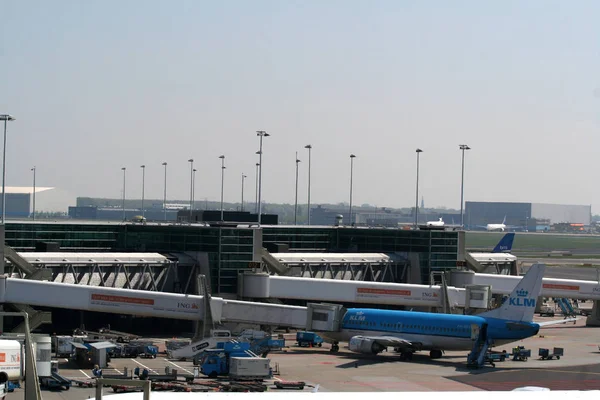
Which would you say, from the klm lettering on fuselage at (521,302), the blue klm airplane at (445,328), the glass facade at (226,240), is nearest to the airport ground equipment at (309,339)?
the blue klm airplane at (445,328)

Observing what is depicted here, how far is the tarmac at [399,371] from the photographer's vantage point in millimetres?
63719

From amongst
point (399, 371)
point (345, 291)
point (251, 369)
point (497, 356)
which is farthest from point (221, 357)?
point (345, 291)

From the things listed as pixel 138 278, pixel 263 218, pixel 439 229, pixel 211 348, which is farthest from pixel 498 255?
pixel 211 348

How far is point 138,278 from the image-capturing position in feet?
321

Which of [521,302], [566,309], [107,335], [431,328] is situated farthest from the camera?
[566,309]

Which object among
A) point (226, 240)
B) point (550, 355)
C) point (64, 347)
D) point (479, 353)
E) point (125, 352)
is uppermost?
point (226, 240)

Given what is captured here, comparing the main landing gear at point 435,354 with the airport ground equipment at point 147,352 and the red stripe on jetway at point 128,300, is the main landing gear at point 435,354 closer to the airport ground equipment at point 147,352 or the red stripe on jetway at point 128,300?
the airport ground equipment at point 147,352

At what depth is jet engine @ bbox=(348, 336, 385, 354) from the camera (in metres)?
→ 78.6

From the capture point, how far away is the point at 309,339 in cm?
8694

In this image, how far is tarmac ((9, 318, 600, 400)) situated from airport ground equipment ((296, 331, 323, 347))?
74cm

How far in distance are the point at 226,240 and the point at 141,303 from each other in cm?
1624

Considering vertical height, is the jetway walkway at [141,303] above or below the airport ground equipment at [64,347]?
above

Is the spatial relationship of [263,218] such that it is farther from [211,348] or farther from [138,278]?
[211,348]

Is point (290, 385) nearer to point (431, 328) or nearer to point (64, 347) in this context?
point (431, 328)
